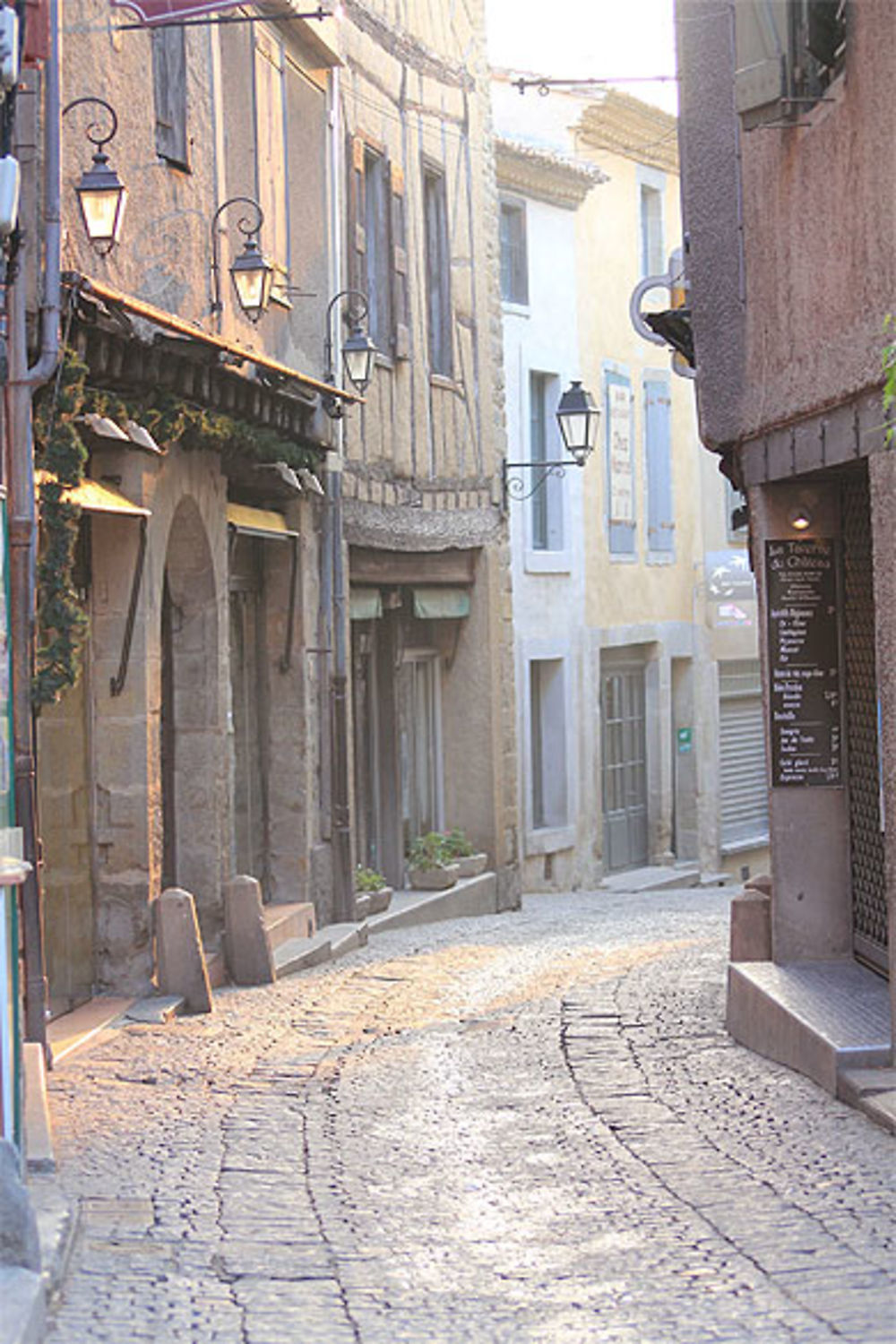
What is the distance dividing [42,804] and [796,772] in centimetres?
370

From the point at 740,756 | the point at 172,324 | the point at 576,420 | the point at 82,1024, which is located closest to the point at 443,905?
the point at 576,420

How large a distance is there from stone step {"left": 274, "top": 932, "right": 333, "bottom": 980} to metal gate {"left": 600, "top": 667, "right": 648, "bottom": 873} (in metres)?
10.0

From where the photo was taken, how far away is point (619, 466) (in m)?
24.7

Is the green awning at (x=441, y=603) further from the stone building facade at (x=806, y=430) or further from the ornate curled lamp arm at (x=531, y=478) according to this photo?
the stone building facade at (x=806, y=430)

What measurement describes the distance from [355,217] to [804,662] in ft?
24.7

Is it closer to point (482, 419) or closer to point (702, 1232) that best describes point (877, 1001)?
point (702, 1232)

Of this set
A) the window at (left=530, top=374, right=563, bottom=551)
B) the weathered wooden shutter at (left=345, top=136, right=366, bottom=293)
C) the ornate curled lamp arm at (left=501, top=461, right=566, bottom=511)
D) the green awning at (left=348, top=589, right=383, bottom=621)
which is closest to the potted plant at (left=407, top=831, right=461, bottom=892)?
the green awning at (left=348, top=589, right=383, bottom=621)

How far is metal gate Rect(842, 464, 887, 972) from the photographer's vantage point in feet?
32.1

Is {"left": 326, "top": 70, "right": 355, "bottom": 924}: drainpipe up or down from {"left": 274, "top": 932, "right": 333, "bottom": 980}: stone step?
up

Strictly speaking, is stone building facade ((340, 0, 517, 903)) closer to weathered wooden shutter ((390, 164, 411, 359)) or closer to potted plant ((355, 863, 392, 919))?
weathered wooden shutter ((390, 164, 411, 359))

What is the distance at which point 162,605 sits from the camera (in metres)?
12.9

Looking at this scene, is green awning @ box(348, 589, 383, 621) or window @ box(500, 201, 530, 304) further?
window @ box(500, 201, 530, 304)

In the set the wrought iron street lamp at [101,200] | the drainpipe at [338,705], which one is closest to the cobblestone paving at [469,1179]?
the wrought iron street lamp at [101,200]

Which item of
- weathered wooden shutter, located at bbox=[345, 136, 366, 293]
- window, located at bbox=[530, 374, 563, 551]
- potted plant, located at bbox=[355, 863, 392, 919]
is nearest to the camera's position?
potted plant, located at bbox=[355, 863, 392, 919]
